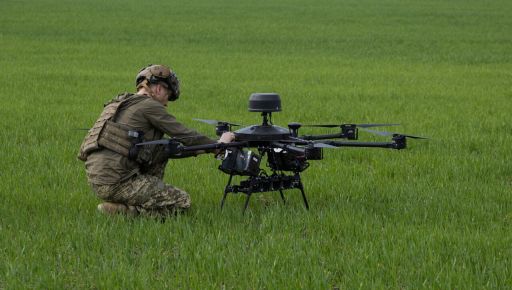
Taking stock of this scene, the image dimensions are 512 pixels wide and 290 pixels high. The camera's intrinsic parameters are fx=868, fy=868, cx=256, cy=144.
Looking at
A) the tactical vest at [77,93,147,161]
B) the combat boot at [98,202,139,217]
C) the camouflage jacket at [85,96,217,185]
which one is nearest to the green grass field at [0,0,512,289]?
the combat boot at [98,202,139,217]

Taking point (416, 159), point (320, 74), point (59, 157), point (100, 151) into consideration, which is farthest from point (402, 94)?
point (100, 151)

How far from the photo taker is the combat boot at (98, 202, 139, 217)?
7156 mm

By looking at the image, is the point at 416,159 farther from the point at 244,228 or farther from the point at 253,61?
the point at 253,61

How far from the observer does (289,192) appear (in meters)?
8.23

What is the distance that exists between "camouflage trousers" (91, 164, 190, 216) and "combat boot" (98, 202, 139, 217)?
0.04 m

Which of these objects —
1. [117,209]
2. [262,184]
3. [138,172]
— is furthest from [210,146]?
[117,209]

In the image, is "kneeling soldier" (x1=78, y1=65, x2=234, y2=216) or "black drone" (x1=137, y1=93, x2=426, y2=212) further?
"kneeling soldier" (x1=78, y1=65, x2=234, y2=216)

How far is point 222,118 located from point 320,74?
8.43m

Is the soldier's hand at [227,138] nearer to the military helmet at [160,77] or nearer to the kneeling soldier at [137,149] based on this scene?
the kneeling soldier at [137,149]

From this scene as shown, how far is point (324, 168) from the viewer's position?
9.44 m

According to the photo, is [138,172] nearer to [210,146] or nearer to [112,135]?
[112,135]

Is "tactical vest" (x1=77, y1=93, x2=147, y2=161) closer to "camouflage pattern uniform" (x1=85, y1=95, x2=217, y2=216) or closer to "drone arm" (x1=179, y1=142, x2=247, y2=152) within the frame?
"camouflage pattern uniform" (x1=85, y1=95, x2=217, y2=216)

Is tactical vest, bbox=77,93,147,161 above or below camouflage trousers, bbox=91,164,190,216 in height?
above

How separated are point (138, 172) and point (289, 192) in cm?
169
